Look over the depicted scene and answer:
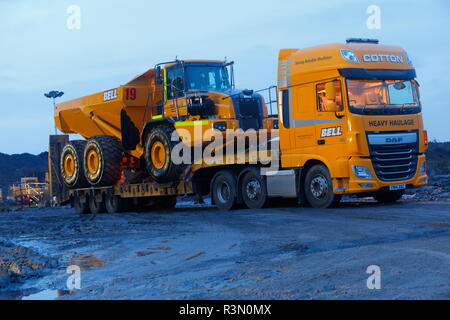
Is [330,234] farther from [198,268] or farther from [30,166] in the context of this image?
[30,166]

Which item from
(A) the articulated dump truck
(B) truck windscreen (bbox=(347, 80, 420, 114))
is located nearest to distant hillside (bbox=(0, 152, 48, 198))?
(A) the articulated dump truck

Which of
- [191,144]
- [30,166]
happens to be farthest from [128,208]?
[30,166]

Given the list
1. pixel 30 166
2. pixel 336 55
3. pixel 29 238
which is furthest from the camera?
pixel 30 166

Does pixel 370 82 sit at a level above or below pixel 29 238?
above

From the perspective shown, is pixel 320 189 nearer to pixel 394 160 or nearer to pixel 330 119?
pixel 330 119

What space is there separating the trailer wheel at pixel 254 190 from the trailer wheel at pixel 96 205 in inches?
271

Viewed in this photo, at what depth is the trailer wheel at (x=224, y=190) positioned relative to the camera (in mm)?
17891

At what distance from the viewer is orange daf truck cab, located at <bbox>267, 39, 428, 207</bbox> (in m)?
14.9

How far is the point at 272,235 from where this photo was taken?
11039 mm

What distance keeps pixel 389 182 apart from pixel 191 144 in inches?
211

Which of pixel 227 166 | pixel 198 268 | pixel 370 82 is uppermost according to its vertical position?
pixel 370 82

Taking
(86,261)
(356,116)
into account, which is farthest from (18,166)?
(86,261)

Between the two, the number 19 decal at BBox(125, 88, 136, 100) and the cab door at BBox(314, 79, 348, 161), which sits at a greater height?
the number 19 decal at BBox(125, 88, 136, 100)

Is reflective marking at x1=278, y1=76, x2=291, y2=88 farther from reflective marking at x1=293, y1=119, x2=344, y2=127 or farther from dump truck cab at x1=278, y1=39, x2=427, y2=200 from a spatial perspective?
reflective marking at x1=293, y1=119, x2=344, y2=127
